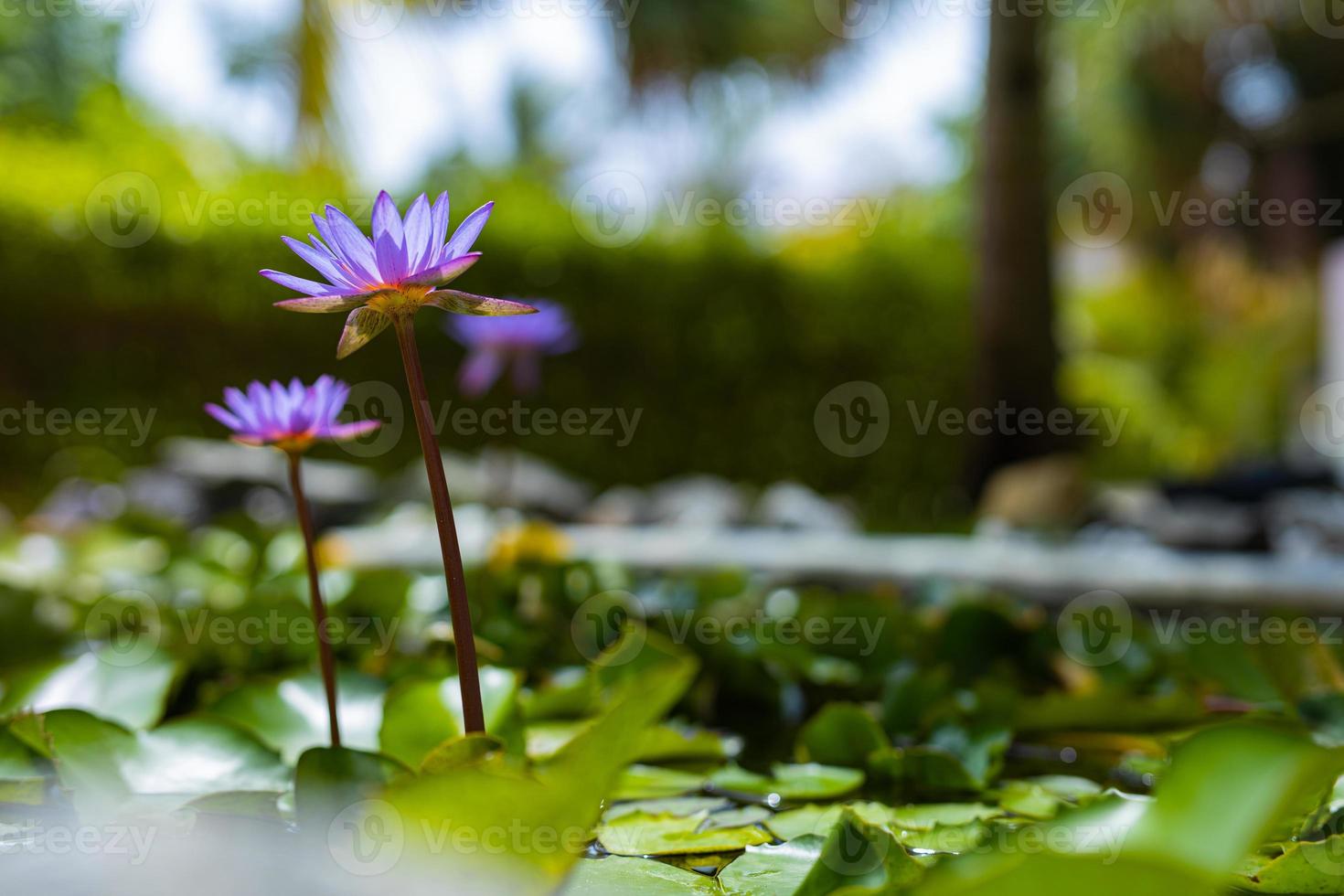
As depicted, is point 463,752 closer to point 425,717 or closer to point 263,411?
point 425,717

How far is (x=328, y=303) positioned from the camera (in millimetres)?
553

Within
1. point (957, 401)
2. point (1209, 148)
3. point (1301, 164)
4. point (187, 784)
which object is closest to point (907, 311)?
point (957, 401)

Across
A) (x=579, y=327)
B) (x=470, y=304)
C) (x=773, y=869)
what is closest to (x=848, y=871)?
(x=773, y=869)

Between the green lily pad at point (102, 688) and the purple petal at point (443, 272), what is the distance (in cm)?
63

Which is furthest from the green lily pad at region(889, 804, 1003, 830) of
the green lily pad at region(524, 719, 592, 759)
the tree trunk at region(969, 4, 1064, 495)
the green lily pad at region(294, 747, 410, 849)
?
the tree trunk at region(969, 4, 1064, 495)

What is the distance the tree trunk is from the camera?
3.52 metres

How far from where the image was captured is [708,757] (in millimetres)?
919

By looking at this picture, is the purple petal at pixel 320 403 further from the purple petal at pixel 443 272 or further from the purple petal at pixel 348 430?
the purple petal at pixel 443 272

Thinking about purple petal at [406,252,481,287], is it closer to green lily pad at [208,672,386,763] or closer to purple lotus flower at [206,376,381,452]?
purple lotus flower at [206,376,381,452]

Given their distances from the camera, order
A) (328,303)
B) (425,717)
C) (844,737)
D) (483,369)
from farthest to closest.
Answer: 1. (483,369)
2. (844,737)
3. (425,717)
4. (328,303)

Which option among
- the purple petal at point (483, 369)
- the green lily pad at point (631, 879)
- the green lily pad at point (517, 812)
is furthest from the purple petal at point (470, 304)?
the purple petal at point (483, 369)

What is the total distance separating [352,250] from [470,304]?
0.25 ft

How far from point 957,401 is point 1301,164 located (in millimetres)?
12232

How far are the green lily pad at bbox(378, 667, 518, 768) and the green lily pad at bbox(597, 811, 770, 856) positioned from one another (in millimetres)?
122
